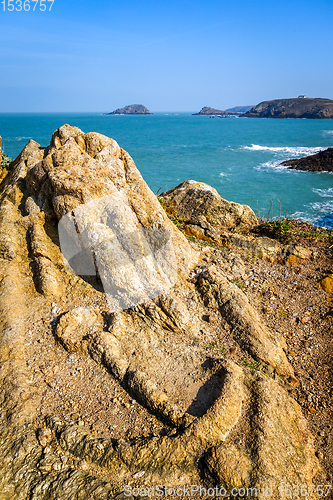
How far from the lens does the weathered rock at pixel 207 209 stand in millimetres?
13188

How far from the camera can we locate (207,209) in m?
13.3

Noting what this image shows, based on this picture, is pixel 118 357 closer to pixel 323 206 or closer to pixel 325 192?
pixel 323 206

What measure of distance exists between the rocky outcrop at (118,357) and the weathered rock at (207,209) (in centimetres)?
411

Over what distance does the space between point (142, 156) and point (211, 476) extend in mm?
55819

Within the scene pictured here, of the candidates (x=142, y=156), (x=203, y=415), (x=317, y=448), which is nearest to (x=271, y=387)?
(x=317, y=448)

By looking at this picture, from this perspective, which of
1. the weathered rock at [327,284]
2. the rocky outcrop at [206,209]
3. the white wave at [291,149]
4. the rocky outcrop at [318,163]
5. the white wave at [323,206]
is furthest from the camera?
the white wave at [291,149]

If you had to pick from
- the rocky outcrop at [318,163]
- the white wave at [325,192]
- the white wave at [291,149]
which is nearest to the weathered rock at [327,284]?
the white wave at [325,192]

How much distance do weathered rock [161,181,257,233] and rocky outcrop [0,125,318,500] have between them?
4.11 metres

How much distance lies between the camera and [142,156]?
56.0 m

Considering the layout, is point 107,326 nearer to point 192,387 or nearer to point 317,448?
point 192,387

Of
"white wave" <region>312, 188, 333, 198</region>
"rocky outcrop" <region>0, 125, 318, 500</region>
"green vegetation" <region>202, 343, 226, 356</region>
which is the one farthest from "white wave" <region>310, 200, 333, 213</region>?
"green vegetation" <region>202, 343, 226, 356</region>

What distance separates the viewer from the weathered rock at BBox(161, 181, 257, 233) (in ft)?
43.3

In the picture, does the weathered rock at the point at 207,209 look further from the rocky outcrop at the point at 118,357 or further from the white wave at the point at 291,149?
the white wave at the point at 291,149

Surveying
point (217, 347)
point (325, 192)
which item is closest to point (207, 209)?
point (217, 347)
